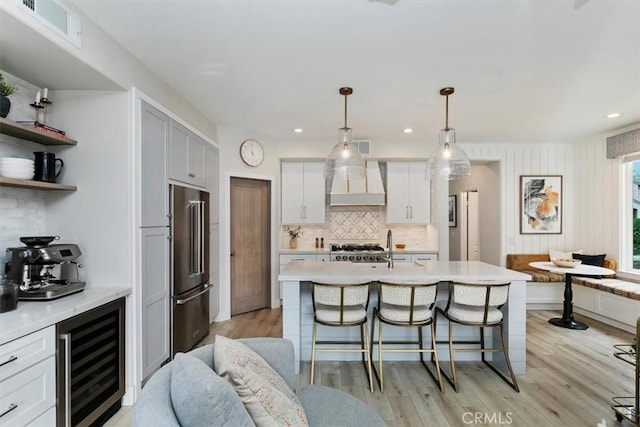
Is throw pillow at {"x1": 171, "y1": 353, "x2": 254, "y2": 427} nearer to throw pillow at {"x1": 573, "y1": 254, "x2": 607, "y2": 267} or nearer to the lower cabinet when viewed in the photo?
the lower cabinet

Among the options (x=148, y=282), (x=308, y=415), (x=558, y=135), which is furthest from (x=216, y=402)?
(x=558, y=135)

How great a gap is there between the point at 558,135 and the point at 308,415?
539cm

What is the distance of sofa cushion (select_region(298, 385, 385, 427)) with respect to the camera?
146 centimetres

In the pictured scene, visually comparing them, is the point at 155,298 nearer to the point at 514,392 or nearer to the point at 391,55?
the point at 391,55

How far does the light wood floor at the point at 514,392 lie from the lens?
90.5 inches

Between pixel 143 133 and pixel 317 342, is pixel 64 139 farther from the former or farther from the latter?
pixel 317 342

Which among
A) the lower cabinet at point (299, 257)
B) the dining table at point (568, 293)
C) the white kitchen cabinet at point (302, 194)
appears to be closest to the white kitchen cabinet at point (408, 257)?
the lower cabinet at point (299, 257)

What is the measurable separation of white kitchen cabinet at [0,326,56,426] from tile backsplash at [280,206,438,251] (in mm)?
4114

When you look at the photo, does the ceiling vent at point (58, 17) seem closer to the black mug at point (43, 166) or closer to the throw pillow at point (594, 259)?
the black mug at point (43, 166)

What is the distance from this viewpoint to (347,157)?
301cm

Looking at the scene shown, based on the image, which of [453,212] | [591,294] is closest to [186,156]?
[591,294]

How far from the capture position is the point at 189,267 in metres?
3.27

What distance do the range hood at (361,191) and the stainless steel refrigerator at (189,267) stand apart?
90.1 inches

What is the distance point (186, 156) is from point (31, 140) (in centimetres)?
127
